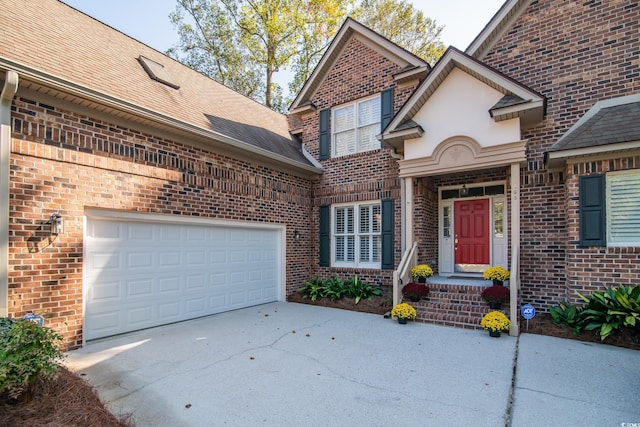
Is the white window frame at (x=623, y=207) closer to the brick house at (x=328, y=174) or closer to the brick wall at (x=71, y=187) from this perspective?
the brick house at (x=328, y=174)

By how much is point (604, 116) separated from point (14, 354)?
9201 millimetres

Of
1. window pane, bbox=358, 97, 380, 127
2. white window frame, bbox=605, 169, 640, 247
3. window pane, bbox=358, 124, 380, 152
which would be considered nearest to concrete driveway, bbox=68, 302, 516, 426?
white window frame, bbox=605, 169, 640, 247

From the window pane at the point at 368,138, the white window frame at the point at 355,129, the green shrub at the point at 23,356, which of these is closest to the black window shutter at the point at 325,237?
the white window frame at the point at 355,129

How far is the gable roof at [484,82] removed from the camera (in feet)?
21.6

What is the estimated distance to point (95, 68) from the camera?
6.23m

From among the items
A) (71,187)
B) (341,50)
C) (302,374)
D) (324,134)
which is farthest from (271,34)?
(302,374)

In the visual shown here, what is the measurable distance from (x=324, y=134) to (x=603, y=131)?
21.4 feet

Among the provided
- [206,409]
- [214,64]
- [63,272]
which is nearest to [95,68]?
[63,272]

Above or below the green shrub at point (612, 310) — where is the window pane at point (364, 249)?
above

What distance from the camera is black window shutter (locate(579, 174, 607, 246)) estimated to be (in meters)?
6.01

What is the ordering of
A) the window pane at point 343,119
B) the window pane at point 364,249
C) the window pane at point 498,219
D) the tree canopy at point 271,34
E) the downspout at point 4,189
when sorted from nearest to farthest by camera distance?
the downspout at point 4,189 → the window pane at point 498,219 → the window pane at point 364,249 → the window pane at point 343,119 → the tree canopy at point 271,34

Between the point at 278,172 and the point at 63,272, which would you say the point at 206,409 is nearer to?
the point at 63,272

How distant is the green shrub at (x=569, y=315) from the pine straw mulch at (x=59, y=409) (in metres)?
6.66

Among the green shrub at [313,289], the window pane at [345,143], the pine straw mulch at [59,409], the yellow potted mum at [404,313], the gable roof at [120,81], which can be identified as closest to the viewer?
the pine straw mulch at [59,409]
